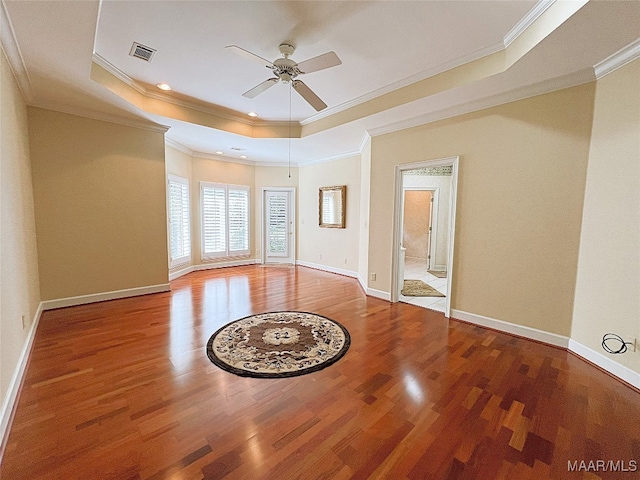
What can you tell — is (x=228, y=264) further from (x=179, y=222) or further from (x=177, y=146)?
(x=177, y=146)

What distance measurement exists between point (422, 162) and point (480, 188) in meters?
0.88

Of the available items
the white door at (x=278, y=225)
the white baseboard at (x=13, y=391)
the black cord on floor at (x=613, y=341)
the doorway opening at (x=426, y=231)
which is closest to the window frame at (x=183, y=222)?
the white door at (x=278, y=225)

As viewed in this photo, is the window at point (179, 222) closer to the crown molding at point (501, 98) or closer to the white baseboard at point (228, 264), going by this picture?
the white baseboard at point (228, 264)

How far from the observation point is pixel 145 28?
2.38 m

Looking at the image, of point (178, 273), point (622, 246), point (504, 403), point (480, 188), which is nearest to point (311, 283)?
point (178, 273)

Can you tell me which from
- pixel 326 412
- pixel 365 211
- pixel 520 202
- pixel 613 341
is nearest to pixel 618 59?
pixel 520 202

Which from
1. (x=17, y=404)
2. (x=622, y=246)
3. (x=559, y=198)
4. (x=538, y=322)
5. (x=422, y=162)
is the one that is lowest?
(x=17, y=404)

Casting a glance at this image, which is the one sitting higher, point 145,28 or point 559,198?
point 145,28

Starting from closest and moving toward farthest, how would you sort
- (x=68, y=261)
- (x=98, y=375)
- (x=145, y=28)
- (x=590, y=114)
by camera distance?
(x=98, y=375), (x=145, y=28), (x=590, y=114), (x=68, y=261)

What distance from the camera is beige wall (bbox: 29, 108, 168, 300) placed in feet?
11.5

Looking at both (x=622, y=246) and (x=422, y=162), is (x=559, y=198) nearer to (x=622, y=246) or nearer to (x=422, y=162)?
(x=622, y=246)

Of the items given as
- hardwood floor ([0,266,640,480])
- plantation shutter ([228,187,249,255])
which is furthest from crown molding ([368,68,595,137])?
plantation shutter ([228,187,249,255])

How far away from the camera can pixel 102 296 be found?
3994 millimetres

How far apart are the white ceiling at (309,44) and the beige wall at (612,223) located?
41 centimetres
